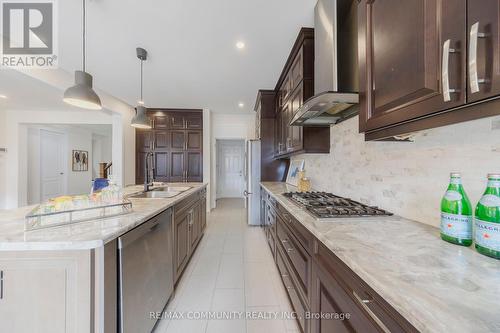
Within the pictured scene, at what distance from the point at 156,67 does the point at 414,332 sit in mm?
3586

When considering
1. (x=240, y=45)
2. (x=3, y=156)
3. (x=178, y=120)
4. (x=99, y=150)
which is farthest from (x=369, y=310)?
(x=99, y=150)

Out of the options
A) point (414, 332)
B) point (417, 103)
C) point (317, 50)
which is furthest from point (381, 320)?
point (317, 50)

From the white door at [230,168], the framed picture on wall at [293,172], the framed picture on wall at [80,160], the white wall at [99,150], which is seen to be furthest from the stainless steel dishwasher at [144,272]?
the white wall at [99,150]

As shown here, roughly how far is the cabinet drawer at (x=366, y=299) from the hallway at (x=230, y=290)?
1.04 metres

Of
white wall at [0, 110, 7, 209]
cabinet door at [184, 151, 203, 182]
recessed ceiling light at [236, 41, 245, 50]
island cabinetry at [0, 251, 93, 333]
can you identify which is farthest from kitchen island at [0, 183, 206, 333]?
white wall at [0, 110, 7, 209]

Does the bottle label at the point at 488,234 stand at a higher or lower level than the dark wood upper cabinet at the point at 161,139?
lower

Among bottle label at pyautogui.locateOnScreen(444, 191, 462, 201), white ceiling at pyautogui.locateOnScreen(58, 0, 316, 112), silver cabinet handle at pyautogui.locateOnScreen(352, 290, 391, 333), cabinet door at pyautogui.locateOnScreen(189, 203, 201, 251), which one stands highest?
white ceiling at pyautogui.locateOnScreen(58, 0, 316, 112)

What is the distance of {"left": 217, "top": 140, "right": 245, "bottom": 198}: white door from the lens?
7.69 metres

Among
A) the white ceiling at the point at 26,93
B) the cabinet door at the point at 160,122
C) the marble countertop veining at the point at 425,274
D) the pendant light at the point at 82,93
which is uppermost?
the white ceiling at the point at 26,93

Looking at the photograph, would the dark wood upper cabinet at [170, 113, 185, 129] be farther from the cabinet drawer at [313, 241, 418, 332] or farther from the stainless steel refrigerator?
the cabinet drawer at [313, 241, 418, 332]

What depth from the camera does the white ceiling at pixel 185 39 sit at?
1.83m

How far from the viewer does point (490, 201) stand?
706mm

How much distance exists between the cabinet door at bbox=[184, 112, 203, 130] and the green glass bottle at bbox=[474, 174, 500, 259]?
17.2ft

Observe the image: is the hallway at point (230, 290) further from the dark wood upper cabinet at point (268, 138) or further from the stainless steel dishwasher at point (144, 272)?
the dark wood upper cabinet at point (268, 138)
